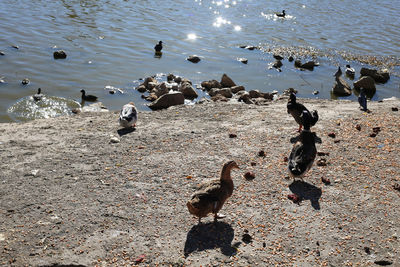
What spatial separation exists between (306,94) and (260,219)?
11.5 metres

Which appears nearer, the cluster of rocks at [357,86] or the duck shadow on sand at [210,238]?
the duck shadow on sand at [210,238]

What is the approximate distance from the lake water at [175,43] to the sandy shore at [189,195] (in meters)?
5.05

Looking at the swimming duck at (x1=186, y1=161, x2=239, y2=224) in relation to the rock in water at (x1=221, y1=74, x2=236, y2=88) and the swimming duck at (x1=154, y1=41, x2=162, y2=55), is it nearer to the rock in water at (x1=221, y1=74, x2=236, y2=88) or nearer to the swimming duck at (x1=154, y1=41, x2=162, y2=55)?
the rock in water at (x1=221, y1=74, x2=236, y2=88)

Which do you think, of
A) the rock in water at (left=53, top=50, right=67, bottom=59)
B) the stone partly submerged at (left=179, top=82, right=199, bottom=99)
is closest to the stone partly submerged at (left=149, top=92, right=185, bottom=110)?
the stone partly submerged at (left=179, top=82, right=199, bottom=99)

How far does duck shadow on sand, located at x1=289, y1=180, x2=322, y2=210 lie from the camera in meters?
7.72

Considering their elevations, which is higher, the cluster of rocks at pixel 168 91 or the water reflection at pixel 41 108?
the cluster of rocks at pixel 168 91

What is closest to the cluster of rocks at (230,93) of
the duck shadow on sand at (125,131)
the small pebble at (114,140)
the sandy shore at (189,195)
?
the sandy shore at (189,195)

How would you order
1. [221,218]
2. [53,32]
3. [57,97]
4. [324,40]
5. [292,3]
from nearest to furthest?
1. [221,218]
2. [57,97]
3. [53,32]
4. [324,40]
5. [292,3]

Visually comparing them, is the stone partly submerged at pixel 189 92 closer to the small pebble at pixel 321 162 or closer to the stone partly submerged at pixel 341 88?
the stone partly submerged at pixel 341 88

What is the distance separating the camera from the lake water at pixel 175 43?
17516 mm

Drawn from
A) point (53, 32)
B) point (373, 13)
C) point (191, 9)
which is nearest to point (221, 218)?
point (53, 32)

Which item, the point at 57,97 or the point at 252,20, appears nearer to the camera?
the point at 57,97

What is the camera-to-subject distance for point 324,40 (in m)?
25.8

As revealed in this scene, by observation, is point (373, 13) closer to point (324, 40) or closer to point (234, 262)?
point (324, 40)
